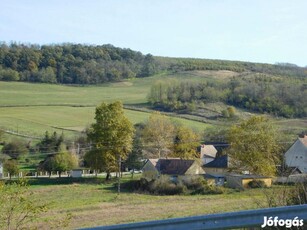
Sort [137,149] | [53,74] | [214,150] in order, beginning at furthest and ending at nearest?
1. [53,74]
2. [214,150]
3. [137,149]

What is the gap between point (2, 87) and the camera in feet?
328

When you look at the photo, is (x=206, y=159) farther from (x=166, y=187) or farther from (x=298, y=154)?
(x=166, y=187)

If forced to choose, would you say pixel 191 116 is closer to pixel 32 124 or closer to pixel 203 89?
pixel 203 89

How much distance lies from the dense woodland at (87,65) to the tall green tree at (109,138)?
2654 inches

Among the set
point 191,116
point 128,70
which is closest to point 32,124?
point 191,116

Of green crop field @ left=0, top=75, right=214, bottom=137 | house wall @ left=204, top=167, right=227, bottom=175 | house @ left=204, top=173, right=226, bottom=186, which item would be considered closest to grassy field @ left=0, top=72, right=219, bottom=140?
green crop field @ left=0, top=75, right=214, bottom=137

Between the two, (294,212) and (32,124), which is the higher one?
(294,212)

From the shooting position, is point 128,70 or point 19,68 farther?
point 128,70

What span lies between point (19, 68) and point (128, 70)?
27480 mm

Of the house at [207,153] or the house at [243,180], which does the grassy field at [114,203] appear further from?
the house at [207,153]

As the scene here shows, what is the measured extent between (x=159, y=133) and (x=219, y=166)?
7.24 m

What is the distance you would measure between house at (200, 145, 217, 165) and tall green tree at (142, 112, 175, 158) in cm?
547

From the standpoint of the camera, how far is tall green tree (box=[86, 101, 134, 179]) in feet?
146

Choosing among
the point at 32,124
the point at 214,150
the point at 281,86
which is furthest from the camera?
the point at 281,86
